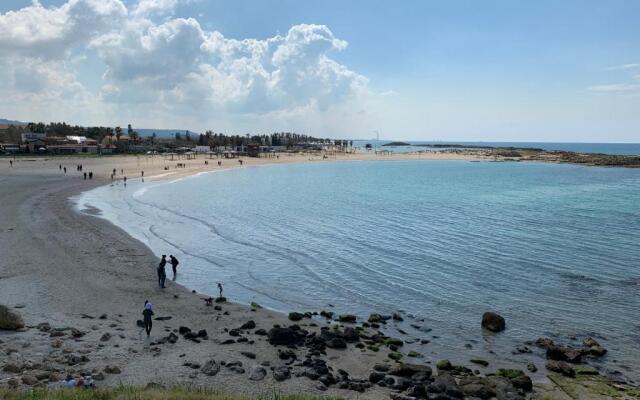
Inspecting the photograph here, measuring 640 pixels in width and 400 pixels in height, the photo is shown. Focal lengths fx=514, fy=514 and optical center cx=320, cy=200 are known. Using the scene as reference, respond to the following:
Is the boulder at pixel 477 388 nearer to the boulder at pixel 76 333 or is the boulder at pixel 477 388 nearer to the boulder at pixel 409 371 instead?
the boulder at pixel 409 371

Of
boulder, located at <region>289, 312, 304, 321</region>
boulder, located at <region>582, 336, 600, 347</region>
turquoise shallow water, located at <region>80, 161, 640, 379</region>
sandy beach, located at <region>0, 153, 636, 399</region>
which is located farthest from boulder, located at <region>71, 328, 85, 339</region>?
boulder, located at <region>582, 336, 600, 347</region>

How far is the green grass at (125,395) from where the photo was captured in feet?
40.2

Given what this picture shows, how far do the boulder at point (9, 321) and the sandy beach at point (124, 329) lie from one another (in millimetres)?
264

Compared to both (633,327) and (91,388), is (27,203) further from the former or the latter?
(633,327)

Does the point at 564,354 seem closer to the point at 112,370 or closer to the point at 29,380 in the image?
the point at 112,370

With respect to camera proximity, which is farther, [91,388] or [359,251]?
[359,251]

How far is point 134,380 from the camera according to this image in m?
15.1

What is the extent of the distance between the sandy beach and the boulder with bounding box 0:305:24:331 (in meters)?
0.26

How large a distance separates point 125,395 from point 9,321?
888 centimetres

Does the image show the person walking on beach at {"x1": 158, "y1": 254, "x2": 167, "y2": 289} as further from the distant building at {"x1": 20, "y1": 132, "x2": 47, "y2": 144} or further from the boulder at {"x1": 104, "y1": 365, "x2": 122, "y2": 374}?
the distant building at {"x1": 20, "y1": 132, "x2": 47, "y2": 144}

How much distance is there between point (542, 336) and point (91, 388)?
53.0 ft

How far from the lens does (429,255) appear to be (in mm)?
33156

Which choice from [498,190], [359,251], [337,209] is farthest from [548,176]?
[359,251]

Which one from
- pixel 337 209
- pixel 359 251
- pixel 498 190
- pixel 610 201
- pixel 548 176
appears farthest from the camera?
pixel 548 176
